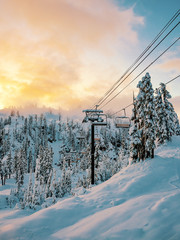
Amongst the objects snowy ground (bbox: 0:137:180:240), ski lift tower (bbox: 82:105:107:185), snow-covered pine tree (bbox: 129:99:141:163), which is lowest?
snowy ground (bbox: 0:137:180:240)

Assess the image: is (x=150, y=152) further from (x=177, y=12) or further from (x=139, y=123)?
(x=177, y=12)

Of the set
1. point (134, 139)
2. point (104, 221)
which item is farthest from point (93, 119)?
point (104, 221)

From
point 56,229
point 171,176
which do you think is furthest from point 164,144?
point 56,229

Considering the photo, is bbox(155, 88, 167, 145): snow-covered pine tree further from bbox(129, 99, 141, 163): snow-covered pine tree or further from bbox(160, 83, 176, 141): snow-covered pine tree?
bbox(129, 99, 141, 163): snow-covered pine tree

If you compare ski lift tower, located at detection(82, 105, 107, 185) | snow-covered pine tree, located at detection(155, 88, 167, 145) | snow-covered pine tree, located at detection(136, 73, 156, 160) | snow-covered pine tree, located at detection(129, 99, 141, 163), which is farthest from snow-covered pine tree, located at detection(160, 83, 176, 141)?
ski lift tower, located at detection(82, 105, 107, 185)

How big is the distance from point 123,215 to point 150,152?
989cm

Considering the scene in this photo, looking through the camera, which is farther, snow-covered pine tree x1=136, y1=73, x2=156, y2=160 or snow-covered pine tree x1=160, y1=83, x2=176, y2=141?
snow-covered pine tree x1=160, y1=83, x2=176, y2=141

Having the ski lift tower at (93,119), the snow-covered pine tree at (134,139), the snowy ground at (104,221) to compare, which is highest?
the ski lift tower at (93,119)

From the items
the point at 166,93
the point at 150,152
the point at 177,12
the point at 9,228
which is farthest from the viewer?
the point at 166,93

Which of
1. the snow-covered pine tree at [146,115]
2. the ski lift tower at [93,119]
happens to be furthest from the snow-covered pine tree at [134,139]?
the ski lift tower at [93,119]

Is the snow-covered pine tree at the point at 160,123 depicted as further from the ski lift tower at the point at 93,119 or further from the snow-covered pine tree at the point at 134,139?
the ski lift tower at the point at 93,119

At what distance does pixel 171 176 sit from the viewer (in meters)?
10.8

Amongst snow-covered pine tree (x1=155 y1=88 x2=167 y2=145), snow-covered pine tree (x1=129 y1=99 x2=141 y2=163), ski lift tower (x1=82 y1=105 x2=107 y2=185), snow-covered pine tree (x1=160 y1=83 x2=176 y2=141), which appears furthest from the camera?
snow-covered pine tree (x1=160 y1=83 x2=176 y2=141)

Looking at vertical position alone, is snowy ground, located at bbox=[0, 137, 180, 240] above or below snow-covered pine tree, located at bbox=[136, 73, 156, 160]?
below
